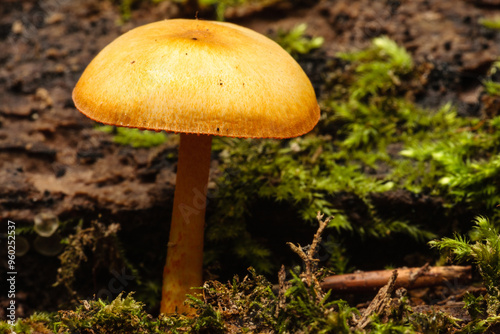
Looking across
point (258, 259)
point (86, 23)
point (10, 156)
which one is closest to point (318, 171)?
point (258, 259)

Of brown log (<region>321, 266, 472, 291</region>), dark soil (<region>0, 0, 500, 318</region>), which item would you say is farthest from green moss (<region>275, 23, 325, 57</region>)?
brown log (<region>321, 266, 472, 291</region>)

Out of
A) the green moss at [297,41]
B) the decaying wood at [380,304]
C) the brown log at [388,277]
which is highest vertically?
the green moss at [297,41]

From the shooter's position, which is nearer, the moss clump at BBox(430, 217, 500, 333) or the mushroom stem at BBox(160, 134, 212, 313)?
the moss clump at BBox(430, 217, 500, 333)

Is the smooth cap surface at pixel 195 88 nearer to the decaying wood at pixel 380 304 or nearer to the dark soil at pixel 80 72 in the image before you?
the decaying wood at pixel 380 304

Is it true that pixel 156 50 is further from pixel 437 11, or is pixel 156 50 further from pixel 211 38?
pixel 437 11

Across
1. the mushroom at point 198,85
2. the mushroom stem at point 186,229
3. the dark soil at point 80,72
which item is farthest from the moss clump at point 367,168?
the mushroom at point 198,85

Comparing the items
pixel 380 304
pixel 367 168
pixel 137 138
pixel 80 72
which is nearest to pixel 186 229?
pixel 380 304

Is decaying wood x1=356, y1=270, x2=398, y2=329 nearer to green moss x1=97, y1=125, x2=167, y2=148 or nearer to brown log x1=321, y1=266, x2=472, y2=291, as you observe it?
brown log x1=321, y1=266, x2=472, y2=291
